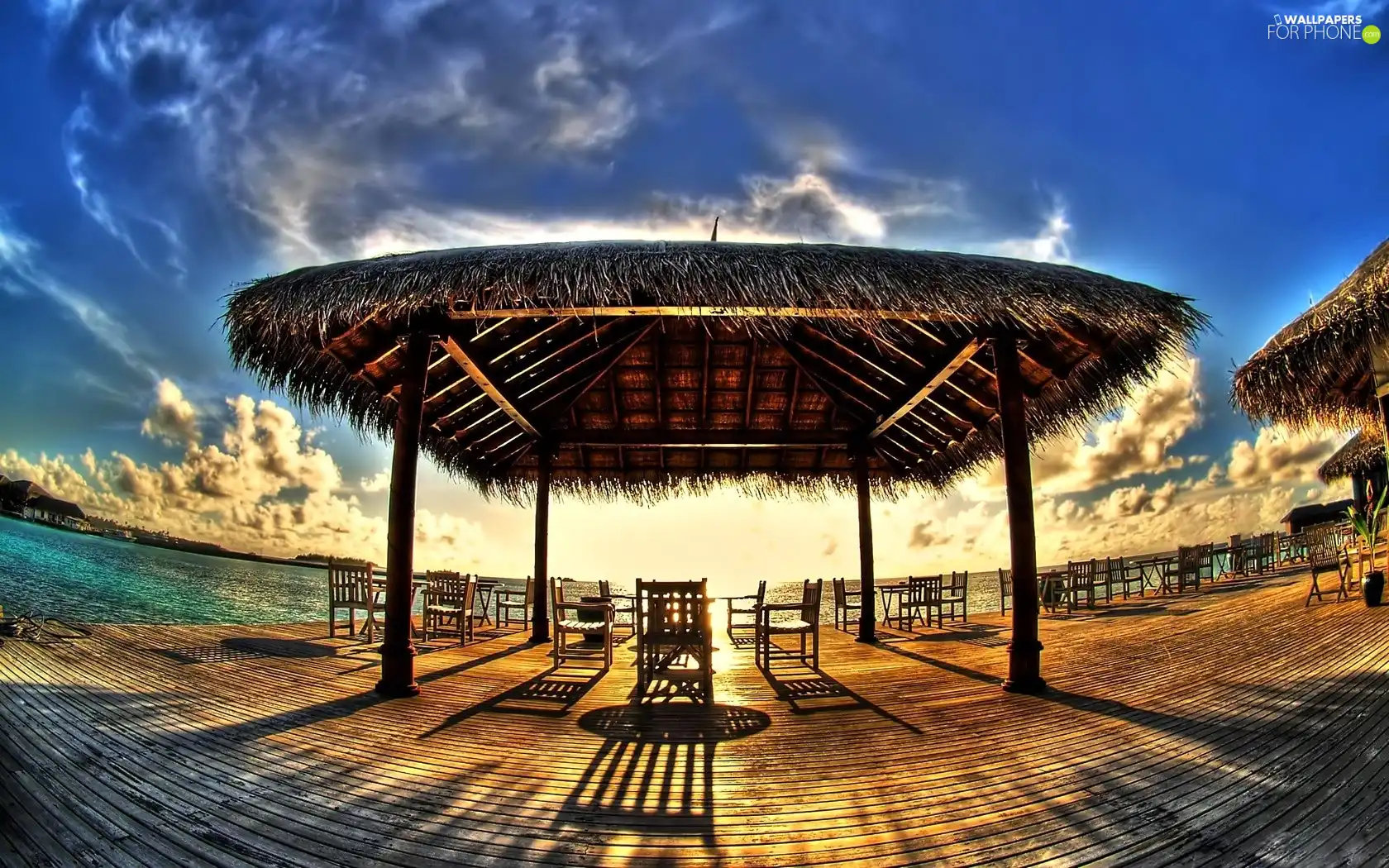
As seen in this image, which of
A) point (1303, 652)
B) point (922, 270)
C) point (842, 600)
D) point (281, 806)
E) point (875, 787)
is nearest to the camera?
point (281, 806)

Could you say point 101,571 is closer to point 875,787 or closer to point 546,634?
point 546,634

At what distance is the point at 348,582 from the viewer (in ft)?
28.5

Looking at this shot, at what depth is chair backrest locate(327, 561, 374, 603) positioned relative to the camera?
837cm

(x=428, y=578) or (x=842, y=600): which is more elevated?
(x=428, y=578)

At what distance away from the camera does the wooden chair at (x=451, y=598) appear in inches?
332

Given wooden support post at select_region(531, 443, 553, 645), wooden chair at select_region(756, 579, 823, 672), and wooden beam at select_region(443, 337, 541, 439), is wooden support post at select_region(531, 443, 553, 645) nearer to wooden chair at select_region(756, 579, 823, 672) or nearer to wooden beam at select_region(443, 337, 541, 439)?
wooden beam at select_region(443, 337, 541, 439)

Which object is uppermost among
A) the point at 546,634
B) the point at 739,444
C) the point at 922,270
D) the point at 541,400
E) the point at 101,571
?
the point at 922,270

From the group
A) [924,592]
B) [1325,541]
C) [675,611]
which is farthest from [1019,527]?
[1325,541]

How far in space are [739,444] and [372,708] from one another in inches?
245

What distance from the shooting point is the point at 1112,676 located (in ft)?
18.4

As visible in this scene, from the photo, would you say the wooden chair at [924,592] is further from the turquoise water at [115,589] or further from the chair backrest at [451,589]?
the turquoise water at [115,589]

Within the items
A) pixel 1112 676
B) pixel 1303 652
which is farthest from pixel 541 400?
pixel 1303 652

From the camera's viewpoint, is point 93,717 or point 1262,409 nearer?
point 93,717

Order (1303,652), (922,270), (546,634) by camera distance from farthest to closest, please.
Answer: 1. (546,634)
2. (1303,652)
3. (922,270)
